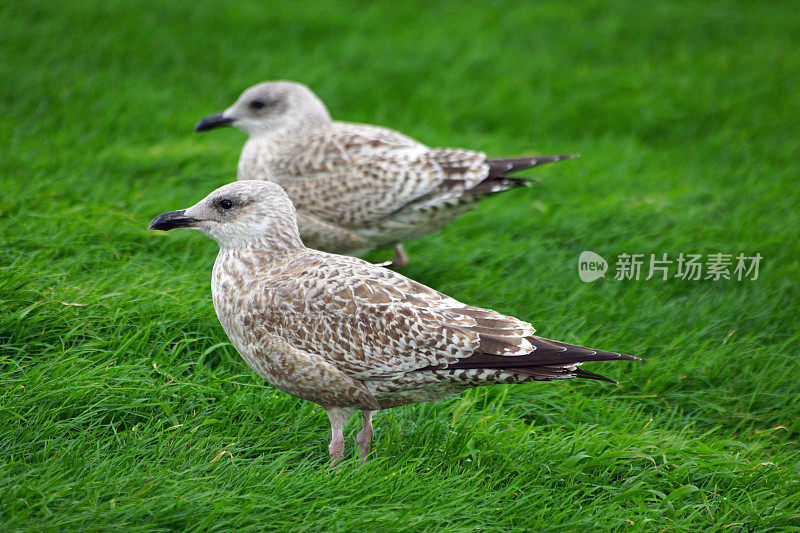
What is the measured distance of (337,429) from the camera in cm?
427

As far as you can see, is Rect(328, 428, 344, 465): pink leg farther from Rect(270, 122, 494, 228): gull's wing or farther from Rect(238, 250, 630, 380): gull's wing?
Rect(270, 122, 494, 228): gull's wing

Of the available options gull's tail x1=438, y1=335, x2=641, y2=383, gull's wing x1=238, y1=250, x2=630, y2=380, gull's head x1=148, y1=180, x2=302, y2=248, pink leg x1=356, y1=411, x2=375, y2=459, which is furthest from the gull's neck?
gull's tail x1=438, y1=335, x2=641, y2=383

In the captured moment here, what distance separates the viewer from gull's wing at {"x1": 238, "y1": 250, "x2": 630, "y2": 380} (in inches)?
156

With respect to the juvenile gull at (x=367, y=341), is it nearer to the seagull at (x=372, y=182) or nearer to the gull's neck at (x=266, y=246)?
the gull's neck at (x=266, y=246)

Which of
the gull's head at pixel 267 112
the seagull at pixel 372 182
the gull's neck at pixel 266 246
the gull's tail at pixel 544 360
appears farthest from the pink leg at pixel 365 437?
the gull's head at pixel 267 112

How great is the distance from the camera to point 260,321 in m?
4.14

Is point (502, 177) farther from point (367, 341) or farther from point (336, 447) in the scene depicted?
point (336, 447)

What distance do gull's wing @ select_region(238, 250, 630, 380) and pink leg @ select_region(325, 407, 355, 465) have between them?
0.27 m

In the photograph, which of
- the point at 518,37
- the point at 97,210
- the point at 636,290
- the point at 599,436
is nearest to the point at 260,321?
the point at 599,436

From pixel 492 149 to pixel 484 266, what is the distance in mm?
2377

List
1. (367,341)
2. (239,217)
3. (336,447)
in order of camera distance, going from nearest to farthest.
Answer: (367,341)
(336,447)
(239,217)

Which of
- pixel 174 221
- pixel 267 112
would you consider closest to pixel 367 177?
pixel 267 112

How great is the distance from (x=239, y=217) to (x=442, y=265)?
2649 mm

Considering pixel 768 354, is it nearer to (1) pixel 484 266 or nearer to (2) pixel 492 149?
(1) pixel 484 266
